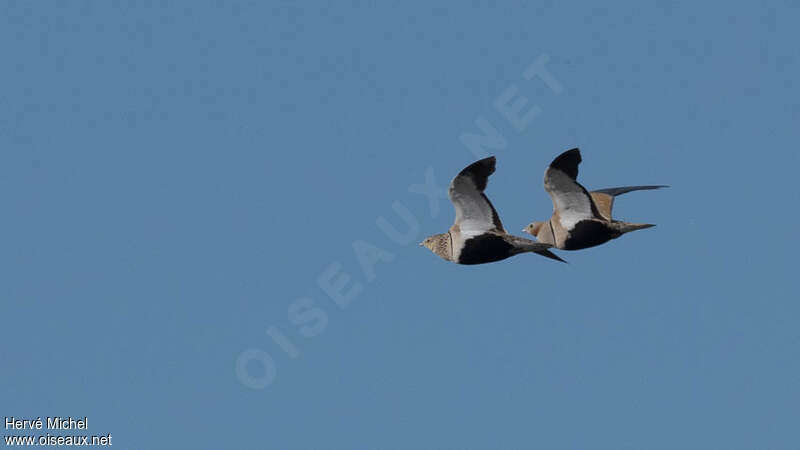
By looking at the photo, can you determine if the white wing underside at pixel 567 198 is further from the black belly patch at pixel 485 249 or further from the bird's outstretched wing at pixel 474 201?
the black belly patch at pixel 485 249

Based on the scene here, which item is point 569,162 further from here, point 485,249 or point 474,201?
point 485,249

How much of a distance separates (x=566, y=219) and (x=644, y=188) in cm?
723

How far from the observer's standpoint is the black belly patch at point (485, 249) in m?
48.9

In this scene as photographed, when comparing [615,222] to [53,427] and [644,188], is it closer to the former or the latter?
[644,188]

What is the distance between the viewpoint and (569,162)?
48.6m

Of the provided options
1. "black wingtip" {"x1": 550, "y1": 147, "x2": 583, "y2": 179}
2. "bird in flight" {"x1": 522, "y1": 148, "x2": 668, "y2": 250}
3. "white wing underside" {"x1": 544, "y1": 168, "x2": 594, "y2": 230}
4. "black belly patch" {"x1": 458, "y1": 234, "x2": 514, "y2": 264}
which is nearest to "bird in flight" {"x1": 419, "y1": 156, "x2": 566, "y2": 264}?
"black belly patch" {"x1": 458, "y1": 234, "x2": 514, "y2": 264}

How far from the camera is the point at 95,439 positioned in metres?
51.2

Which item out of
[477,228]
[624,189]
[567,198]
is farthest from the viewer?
[624,189]

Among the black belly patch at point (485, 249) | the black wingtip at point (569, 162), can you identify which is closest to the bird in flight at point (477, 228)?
the black belly patch at point (485, 249)

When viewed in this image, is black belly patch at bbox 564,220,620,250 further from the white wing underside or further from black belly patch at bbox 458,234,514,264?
black belly patch at bbox 458,234,514,264

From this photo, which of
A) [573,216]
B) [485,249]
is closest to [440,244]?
[485,249]

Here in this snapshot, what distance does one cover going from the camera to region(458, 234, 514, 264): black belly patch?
48906 mm

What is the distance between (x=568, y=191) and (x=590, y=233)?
161cm

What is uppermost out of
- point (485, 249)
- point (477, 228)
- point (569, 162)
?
point (569, 162)
